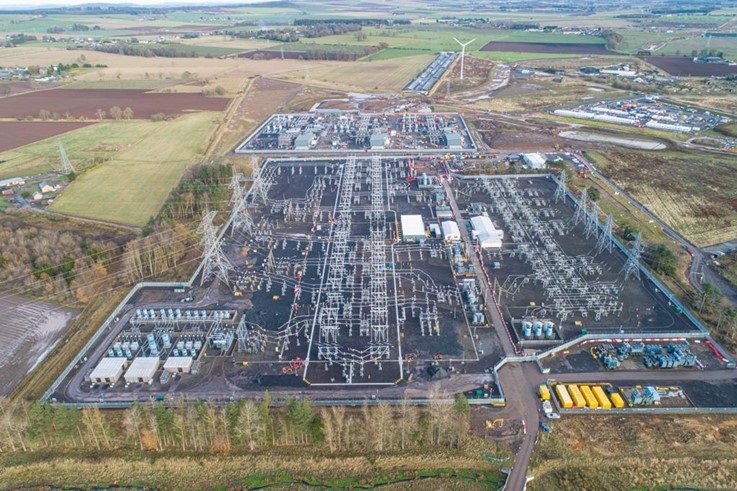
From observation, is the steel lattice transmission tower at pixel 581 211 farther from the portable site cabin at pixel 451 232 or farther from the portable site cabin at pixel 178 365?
the portable site cabin at pixel 178 365

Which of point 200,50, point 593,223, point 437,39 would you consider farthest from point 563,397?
point 437,39

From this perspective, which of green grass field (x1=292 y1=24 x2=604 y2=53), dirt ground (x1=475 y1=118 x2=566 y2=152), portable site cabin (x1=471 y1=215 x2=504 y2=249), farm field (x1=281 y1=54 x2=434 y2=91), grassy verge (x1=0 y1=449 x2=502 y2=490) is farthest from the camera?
green grass field (x1=292 y1=24 x2=604 y2=53)

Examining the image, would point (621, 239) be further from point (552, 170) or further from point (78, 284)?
point (78, 284)

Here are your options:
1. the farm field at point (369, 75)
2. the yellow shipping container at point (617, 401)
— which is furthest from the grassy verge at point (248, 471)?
the farm field at point (369, 75)

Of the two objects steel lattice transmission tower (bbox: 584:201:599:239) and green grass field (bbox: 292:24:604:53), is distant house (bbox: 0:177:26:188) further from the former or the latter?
green grass field (bbox: 292:24:604:53)

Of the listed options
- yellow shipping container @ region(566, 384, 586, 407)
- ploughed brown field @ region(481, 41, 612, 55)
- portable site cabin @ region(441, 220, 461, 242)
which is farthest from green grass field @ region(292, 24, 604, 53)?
yellow shipping container @ region(566, 384, 586, 407)

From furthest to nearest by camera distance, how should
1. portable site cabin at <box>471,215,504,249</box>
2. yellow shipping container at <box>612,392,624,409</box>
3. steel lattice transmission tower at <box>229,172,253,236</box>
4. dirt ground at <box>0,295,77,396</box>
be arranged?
1. steel lattice transmission tower at <box>229,172,253,236</box>
2. portable site cabin at <box>471,215,504,249</box>
3. dirt ground at <box>0,295,77,396</box>
4. yellow shipping container at <box>612,392,624,409</box>

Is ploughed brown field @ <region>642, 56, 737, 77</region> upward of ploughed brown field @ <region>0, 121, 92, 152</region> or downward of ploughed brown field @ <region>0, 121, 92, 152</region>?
upward

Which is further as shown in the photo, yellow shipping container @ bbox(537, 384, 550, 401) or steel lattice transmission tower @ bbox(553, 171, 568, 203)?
steel lattice transmission tower @ bbox(553, 171, 568, 203)

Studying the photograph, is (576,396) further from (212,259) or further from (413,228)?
(212,259)
